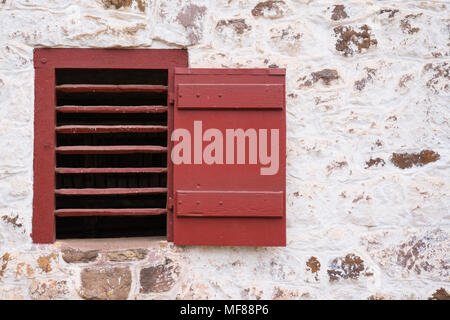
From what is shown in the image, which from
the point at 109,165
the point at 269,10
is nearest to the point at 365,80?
the point at 269,10

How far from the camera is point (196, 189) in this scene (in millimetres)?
2088

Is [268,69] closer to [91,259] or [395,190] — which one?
[395,190]

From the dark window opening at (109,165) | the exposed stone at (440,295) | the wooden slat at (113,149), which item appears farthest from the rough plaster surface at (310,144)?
the dark window opening at (109,165)

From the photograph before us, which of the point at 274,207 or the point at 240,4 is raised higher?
the point at 240,4

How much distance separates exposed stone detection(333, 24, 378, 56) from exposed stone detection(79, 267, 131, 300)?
1704 millimetres

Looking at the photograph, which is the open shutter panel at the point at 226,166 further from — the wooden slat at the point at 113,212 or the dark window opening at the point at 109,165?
the dark window opening at the point at 109,165

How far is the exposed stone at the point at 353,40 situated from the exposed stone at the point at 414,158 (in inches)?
24.4

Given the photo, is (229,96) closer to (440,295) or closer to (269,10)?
(269,10)

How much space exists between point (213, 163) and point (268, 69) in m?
0.58

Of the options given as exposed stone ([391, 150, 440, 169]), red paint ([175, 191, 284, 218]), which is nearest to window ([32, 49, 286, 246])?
red paint ([175, 191, 284, 218])

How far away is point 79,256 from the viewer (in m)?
2.10

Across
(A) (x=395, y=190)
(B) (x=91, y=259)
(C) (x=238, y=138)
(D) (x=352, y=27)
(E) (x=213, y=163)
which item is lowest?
(B) (x=91, y=259)

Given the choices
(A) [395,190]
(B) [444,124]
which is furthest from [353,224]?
(B) [444,124]

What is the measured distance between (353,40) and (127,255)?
169 centimetres
